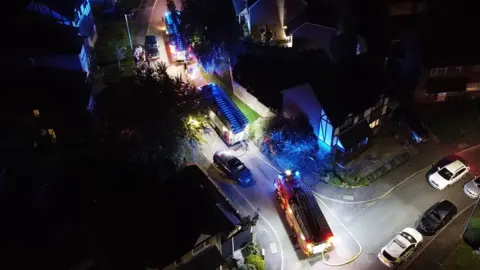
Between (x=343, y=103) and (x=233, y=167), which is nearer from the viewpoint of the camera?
(x=343, y=103)

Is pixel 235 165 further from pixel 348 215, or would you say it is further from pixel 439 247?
pixel 439 247

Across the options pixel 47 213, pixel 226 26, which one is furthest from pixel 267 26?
pixel 47 213

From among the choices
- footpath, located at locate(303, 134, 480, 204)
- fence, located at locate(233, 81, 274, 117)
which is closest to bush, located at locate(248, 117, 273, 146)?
fence, located at locate(233, 81, 274, 117)

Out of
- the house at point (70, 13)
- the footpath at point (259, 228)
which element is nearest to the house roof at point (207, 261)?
the footpath at point (259, 228)

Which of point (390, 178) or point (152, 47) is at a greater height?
point (152, 47)

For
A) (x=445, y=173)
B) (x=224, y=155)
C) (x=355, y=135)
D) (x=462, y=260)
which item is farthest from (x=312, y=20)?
(x=462, y=260)

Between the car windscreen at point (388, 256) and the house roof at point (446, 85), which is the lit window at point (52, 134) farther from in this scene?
the house roof at point (446, 85)

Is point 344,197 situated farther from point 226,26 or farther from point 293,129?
point 226,26
